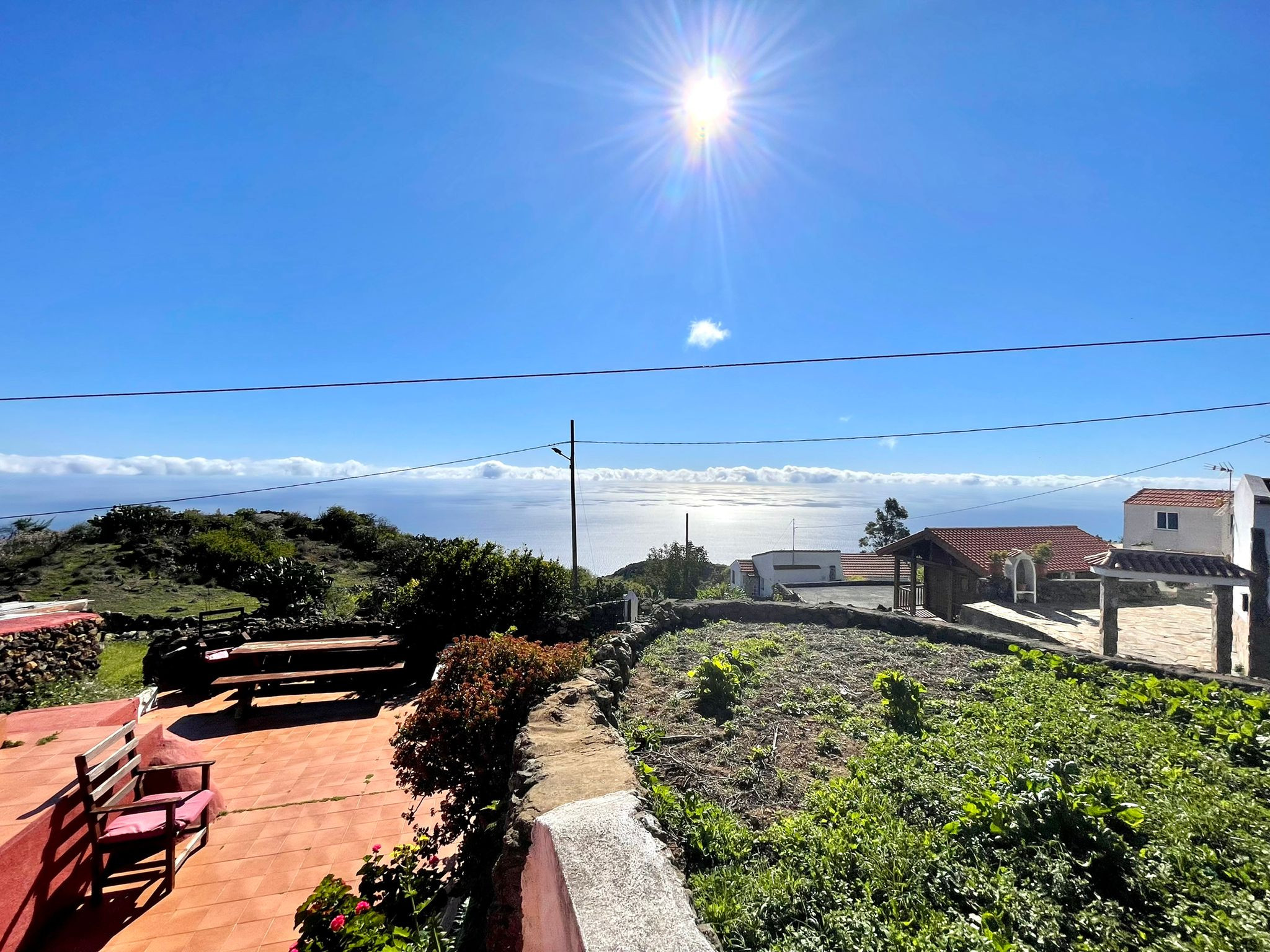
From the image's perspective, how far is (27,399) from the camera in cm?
841

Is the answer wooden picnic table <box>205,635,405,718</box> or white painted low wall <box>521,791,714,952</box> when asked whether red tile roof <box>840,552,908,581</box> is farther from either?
white painted low wall <box>521,791,714,952</box>

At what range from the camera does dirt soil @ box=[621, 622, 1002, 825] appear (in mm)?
3643

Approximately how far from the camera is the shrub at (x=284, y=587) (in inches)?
470

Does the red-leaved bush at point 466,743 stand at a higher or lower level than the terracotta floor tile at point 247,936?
higher

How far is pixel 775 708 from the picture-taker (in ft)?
16.0

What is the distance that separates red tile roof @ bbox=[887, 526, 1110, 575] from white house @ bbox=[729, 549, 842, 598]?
517 inches

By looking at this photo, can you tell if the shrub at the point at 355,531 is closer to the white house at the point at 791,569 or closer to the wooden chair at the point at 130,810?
the wooden chair at the point at 130,810

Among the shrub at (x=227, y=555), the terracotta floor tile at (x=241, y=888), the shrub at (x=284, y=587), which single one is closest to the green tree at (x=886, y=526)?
the shrub at (x=227, y=555)

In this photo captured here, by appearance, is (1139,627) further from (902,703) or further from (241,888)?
(241,888)

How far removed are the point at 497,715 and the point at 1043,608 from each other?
1794 centimetres

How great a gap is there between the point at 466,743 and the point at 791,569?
32.0 meters

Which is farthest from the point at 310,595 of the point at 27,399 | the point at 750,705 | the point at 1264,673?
the point at 1264,673

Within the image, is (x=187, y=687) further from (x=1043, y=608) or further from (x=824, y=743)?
(x=1043, y=608)

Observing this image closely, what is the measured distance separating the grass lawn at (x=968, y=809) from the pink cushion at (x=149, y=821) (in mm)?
3568
